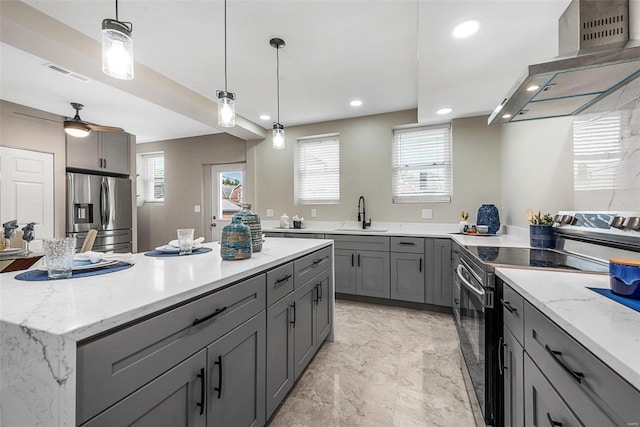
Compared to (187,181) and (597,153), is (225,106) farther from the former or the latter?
(187,181)

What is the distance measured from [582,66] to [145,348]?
1856 millimetres

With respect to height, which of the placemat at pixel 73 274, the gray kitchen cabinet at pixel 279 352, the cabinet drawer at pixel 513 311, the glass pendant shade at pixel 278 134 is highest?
the glass pendant shade at pixel 278 134

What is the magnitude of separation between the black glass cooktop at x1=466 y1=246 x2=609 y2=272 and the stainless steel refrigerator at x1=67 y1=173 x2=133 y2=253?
15.5 ft

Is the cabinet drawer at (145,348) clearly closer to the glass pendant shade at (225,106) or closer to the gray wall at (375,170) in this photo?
the glass pendant shade at (225,106)

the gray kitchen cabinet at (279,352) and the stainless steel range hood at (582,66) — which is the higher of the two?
the stainless steel range hood at (582,66)

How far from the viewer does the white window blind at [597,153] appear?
143 centimetres

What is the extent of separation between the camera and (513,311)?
1.13 metres

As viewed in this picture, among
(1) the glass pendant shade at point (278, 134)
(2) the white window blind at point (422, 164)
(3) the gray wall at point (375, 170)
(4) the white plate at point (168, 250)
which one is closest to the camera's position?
(4) the white plate at point (168, 250)

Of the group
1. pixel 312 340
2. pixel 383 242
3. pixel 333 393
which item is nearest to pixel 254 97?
pixel 383 242

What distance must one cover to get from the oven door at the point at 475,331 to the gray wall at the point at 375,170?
1.98 m

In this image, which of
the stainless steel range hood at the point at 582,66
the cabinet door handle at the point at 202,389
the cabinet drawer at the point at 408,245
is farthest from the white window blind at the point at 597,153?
the cabinet door handle at the point at 202,389

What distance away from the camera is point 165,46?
2.34 m

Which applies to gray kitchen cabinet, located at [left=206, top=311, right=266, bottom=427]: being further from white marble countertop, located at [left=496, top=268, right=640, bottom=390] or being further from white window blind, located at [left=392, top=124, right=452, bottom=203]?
white window blind, located at [left=392, top=124, right=452, bottom=203]

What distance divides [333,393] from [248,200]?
3.64 metres
